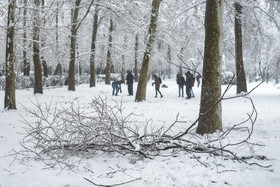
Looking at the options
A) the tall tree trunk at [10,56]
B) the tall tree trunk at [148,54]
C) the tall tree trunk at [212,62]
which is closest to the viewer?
the tall tree trunk at [212,62]

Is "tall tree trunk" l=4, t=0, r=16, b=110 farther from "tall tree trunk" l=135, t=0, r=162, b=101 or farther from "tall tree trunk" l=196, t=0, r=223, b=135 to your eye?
"tall tree trunk" l=196, t=0, r=223, b=135

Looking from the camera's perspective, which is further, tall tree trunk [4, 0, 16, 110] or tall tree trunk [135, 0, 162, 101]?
tall tree trunk [135, 0, 162, 101]

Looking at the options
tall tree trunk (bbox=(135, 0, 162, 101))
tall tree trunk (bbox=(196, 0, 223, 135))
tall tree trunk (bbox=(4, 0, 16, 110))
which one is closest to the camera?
tall tree trunk (bbox=(196, 0, 223, 135))

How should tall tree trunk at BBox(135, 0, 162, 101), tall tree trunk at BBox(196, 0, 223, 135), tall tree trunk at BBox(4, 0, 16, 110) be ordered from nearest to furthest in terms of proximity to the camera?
tall tree trunk at BBox(196, 0, 223, 135)
tall tree trunk at BBox(4, 0, 16, 110)
tall tree trunk at BBox(135, 0, 162, 101)

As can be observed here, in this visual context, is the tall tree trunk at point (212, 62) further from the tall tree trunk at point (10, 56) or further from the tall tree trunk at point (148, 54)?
the tall tree trunk at point (10, 56)

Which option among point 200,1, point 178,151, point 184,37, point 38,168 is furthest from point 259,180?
point 184,37

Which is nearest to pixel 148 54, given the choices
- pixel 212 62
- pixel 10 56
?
pixel 10 56

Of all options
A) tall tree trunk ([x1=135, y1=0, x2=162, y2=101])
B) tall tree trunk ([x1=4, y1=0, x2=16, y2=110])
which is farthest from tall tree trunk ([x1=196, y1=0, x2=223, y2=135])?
tall tree trunk ([x1=4, y1=0, x2=16, y2=110])

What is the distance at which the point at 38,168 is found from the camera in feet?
11.6

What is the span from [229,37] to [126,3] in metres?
11.0

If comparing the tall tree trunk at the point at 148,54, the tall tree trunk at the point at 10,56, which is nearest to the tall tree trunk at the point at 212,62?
the tall tree trunk at the point at 148,54

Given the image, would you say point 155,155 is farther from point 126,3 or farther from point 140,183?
point 126,3

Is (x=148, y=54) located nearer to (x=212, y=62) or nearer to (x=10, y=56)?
(x=10, y=56)

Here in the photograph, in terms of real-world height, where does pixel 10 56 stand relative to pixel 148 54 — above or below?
below
